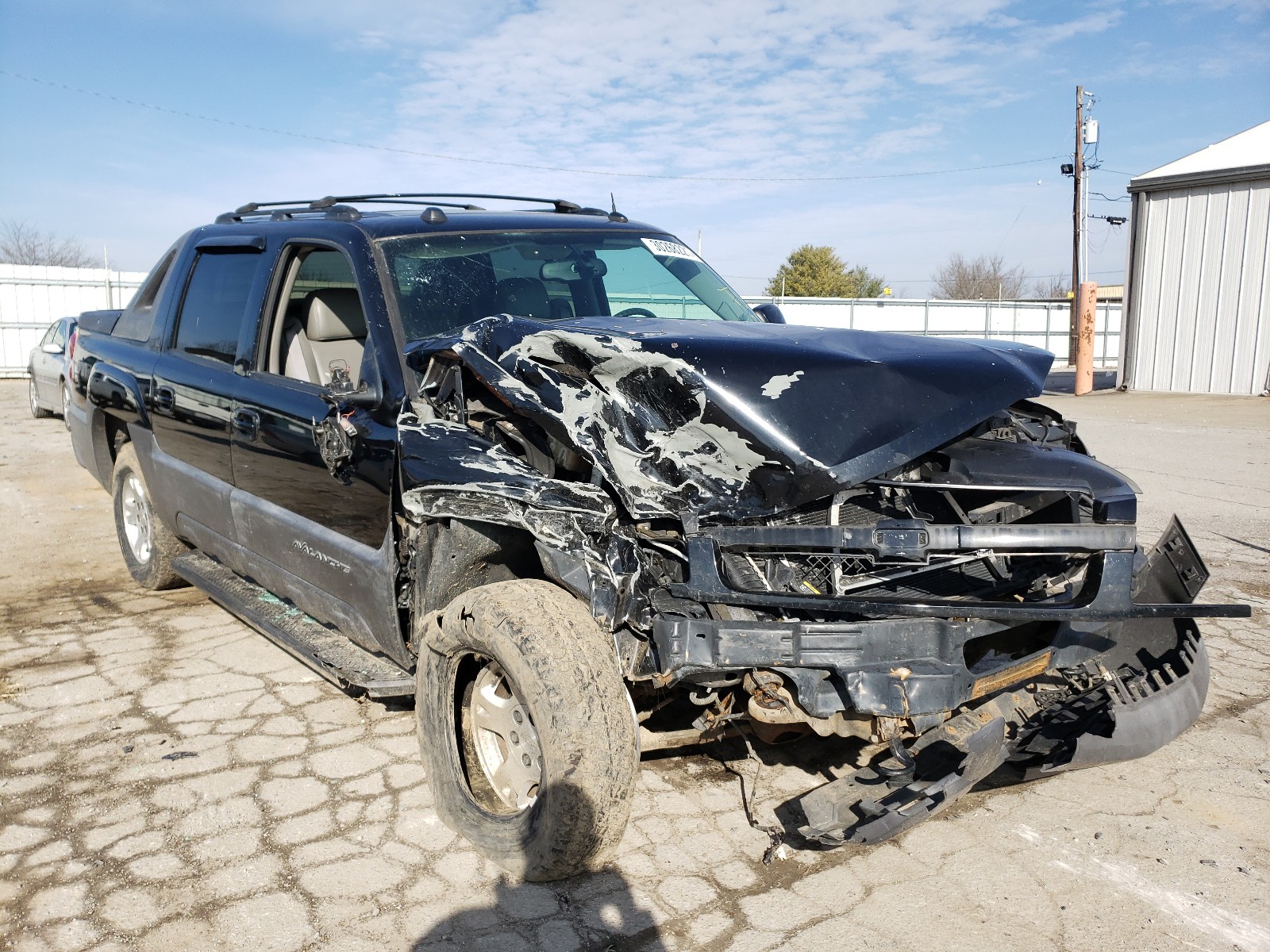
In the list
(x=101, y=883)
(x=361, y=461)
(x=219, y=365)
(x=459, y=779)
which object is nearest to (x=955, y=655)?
(x=459, y=779)

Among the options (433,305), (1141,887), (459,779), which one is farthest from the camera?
(433,305)

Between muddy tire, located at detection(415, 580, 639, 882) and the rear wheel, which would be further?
the rear wheel

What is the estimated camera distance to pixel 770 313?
182 inches

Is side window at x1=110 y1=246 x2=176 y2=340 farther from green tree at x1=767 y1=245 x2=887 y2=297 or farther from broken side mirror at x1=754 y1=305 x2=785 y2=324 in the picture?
green tree at x1=767 y1=245 x2=887 y2=297

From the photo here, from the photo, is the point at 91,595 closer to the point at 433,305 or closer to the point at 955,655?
the point at 433,305

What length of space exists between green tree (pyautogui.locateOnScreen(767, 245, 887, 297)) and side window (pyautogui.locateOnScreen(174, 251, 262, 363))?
4244 cm

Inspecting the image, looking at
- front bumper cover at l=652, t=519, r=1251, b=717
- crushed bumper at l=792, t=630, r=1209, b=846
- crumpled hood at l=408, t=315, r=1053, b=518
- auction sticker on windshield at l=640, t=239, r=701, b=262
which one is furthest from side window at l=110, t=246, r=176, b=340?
crushed bumper at l=792, t=630, r=1209, b=846

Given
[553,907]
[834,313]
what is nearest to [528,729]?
[553,907]

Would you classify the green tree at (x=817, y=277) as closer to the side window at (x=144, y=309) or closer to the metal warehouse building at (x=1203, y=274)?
the metal warehouse building at (x=1203, y=274)

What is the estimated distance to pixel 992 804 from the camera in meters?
3.29

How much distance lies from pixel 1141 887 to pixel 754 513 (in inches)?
61.4

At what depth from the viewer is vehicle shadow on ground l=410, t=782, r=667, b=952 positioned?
8.46ft

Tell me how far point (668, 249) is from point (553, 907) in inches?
117

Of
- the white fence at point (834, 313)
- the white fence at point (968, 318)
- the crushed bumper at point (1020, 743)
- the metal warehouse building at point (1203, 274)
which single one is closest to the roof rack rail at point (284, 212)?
the crushed bumper at point (1020, 743)
